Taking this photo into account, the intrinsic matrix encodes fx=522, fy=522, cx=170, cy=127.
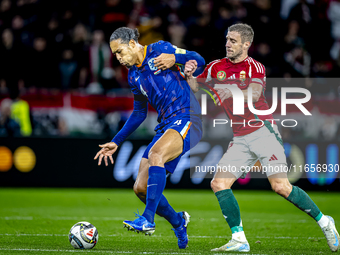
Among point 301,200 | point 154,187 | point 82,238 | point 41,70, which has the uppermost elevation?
point 41,70

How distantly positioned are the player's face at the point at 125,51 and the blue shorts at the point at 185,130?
29.6 inches

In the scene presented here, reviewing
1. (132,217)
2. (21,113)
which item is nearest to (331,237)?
(132,217)

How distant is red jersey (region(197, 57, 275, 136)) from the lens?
17.0 feet

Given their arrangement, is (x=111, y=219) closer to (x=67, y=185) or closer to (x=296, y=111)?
(x=67, y=185)

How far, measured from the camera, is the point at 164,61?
5.04m

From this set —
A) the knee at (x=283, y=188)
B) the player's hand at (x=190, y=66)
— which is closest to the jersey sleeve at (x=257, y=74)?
the player's hand at (x=190, y=66)

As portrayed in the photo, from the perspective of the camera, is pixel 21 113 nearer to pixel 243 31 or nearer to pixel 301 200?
pixel 243 31

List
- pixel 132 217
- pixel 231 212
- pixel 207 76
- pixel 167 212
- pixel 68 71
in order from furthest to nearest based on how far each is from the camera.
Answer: pixel 68 71
pixel 132 217
pixel 207 76
pixel 167 212
pixel 231 212

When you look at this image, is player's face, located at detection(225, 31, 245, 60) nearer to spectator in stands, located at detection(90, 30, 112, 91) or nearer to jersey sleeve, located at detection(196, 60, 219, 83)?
jersey sleeve, located at detection(196, 60, 219, 83)

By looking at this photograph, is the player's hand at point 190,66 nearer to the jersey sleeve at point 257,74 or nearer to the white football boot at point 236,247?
the jersey sleeve at point 257,74

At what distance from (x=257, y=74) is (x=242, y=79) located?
20cm

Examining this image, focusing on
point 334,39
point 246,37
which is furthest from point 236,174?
point 334,39

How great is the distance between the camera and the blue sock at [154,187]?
476cm

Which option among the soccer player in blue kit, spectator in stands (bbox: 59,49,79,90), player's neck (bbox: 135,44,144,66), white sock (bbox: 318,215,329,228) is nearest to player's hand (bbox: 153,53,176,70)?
the soccer player in blue kit
